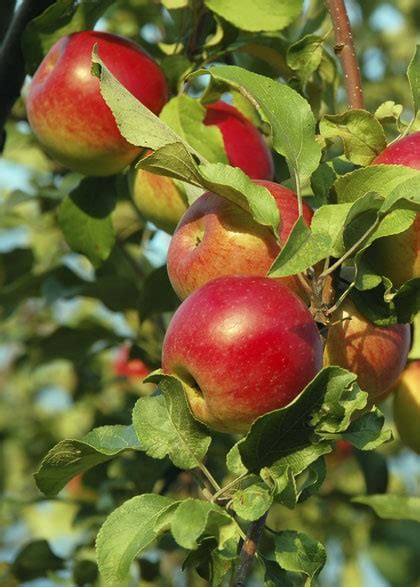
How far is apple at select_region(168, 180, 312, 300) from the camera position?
0.97 meters

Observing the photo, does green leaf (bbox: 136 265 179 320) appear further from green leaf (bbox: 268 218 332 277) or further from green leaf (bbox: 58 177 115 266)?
green leaf (bbox: 268 218 332 277)

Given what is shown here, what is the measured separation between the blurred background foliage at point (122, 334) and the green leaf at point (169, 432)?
0.48m

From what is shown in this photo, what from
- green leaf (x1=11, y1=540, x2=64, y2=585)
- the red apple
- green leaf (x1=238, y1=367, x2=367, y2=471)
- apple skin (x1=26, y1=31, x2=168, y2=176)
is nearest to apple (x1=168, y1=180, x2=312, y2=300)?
green leaf (x1=238, y1=367, x2=367, y2=471)

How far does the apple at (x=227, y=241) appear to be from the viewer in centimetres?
97

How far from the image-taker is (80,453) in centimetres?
98

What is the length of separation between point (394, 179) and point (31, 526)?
2.64 meters

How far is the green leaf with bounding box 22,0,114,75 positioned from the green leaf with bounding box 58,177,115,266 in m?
0.20

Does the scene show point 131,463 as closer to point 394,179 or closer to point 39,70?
point 39,70

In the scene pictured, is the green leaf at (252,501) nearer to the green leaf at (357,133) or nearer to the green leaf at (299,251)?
the green leaf at (299,251)

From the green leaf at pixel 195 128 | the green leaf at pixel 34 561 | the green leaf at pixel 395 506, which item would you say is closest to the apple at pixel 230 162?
the green leaf at pixel 195 128

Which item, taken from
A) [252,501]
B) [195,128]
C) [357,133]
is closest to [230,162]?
[195,128]

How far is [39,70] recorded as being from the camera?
1.40 meters

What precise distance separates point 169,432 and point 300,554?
17cm

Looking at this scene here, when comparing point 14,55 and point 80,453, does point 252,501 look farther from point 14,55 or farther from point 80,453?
point 14,55
